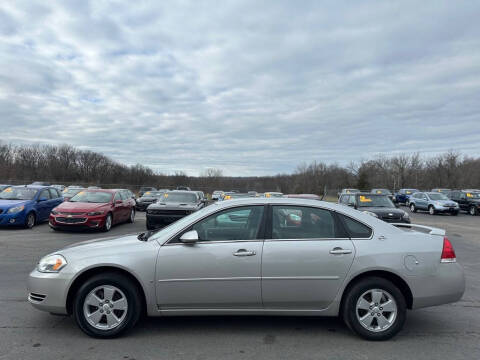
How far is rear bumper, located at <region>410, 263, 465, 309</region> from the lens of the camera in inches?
161

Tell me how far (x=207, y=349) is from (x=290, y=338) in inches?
37.9

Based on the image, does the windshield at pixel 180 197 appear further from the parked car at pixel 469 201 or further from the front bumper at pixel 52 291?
the parked car at pixel 469 201

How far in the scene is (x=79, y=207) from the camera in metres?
12.5

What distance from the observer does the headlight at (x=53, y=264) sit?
4047 mm

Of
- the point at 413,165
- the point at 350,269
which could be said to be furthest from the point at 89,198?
the point at 413,165

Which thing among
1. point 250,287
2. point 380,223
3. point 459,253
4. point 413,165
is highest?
point 413,165

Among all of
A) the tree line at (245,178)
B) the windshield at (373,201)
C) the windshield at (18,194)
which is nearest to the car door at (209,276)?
the windshield at (373,201)

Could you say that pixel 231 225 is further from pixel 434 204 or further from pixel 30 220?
pixel 434 204

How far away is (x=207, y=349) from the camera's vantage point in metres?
3.72

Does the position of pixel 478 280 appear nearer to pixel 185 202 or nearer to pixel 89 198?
pixel 185 202

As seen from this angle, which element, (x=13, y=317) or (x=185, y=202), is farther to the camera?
(x=185, y=202)

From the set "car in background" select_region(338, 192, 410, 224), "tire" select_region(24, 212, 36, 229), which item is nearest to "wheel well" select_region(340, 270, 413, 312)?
"car in background" select_region(338, 192, 410, 224)

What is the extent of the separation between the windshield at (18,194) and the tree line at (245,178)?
53.5m

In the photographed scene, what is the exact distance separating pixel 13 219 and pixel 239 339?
39.3 feet
